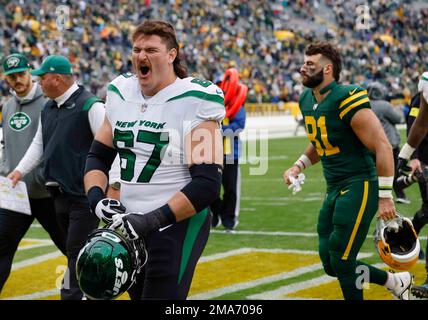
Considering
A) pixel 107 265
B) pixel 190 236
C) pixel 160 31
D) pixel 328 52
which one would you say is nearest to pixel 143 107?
pixel 160 31

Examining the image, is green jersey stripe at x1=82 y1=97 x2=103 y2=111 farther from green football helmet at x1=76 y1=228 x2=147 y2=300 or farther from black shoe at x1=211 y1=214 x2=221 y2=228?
black shoe at x1=211 y1=214 x2=221 y2=228

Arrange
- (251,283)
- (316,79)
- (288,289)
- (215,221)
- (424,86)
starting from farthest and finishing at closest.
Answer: (215,221), (251,283), (288,289), (424,86), (316,79)

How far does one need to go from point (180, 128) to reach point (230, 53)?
33.7 m

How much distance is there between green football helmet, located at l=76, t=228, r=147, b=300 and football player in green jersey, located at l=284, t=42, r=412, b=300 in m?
2.08

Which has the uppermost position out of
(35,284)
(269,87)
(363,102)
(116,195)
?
(363,102)

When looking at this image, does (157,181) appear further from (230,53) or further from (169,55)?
(230,53)

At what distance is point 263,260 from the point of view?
7566 millimetres

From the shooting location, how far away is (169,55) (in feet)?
12.1

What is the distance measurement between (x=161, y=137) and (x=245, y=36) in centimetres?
3595

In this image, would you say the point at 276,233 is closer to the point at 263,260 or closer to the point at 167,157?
the point at 263,260

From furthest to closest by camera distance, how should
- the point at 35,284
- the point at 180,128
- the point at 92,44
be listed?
the point at 92,44 → the point at 35,284 → the point at 180,128

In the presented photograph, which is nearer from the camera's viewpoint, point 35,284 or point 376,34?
point 35,284

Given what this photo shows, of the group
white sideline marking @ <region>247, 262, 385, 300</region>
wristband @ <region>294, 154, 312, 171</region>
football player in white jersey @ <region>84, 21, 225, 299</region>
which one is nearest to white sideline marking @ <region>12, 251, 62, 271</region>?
white sideline marking @ <region>247, 262, 385, 300</region>

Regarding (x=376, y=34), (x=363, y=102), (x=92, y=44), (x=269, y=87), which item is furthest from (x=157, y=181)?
(x=376, y=34)
